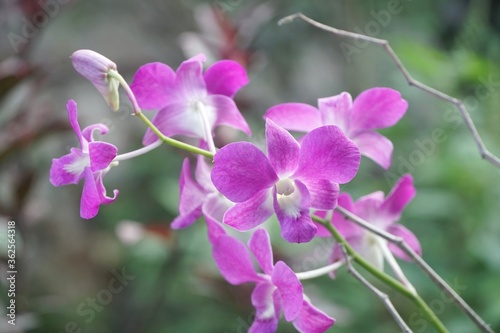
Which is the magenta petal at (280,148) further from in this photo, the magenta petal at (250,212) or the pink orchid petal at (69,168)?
the pink orchid petal at (69,168)

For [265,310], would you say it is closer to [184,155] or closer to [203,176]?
[203,176]

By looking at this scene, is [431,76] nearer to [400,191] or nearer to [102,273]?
[400,191]

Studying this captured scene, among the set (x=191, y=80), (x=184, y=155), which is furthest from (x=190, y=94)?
(x=184, y=155)

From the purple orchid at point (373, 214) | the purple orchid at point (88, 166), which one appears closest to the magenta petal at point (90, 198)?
the purple orchid at point (88, 166)

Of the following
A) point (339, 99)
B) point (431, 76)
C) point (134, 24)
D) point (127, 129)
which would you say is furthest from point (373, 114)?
point (134, 24)

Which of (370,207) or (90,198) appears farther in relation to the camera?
(370,207)

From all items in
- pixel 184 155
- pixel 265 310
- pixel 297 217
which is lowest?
pixel 184 155
